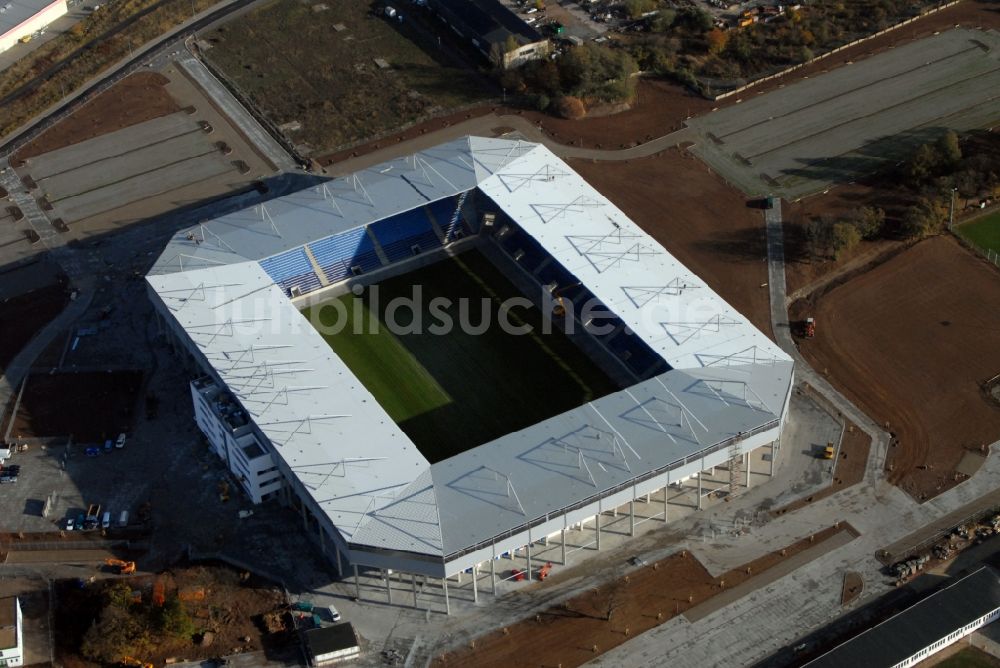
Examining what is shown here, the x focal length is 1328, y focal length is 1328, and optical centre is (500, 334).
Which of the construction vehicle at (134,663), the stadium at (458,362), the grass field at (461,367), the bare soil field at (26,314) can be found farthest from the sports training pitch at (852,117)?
the construction vehicle at (134,663)

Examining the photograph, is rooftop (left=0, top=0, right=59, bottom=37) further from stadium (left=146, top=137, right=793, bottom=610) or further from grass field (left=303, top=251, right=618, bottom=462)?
grass field (left=303, top=251, right=618, bottom=462)

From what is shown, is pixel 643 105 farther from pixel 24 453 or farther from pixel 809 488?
pixel 24 453

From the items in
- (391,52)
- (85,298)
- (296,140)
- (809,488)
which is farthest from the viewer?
(391,52)

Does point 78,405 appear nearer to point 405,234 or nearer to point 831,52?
point 405,234

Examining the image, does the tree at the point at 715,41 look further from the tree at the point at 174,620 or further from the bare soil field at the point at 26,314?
the tree at the point at 174,620

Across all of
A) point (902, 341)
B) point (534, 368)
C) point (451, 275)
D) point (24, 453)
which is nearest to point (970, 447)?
point (902, 341)
